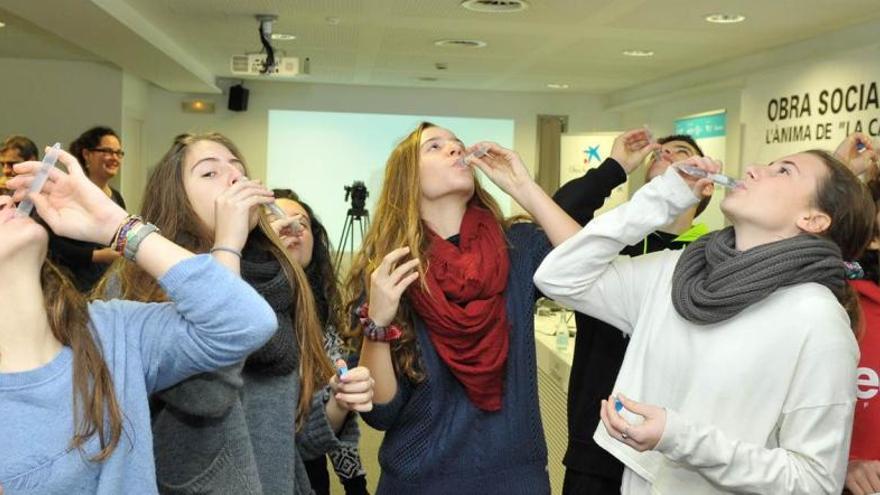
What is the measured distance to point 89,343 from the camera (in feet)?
4.10

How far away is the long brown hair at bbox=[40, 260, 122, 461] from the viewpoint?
3.96 ft

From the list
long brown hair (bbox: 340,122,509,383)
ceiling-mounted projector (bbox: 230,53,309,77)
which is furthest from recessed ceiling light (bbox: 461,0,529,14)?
long brown hair (bbox: 340,122,509,383)

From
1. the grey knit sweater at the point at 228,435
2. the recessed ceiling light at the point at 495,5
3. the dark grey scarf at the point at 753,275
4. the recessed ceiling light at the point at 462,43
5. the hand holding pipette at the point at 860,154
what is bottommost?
the grey knit sweater at the point at 228,435

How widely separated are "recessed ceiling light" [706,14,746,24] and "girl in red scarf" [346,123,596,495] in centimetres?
Answer: 393

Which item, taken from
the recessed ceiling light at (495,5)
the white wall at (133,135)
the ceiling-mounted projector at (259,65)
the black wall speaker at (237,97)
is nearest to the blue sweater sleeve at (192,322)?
the recessed ceiling light at (495,5)

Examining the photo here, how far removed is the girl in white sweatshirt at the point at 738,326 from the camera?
1433mm

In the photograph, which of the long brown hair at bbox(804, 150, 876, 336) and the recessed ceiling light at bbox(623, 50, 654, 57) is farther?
the recessed ceiling light at bbox(623, 50, 654, 57)

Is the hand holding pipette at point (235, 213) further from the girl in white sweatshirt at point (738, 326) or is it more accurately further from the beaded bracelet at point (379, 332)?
the girl in white sweatshirt at point (738, 326)

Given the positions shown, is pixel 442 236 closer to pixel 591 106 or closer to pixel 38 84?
pixel 38 84

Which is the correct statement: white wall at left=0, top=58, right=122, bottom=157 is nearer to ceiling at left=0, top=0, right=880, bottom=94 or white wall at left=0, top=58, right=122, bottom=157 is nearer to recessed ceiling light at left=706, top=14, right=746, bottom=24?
ceiling at left=0, top=0, right=880, bottom=94

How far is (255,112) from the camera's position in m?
10.2

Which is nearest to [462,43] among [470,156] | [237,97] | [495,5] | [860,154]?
[495,5]

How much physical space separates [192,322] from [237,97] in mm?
9111

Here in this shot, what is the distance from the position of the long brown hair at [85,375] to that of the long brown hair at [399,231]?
722 millimetres
